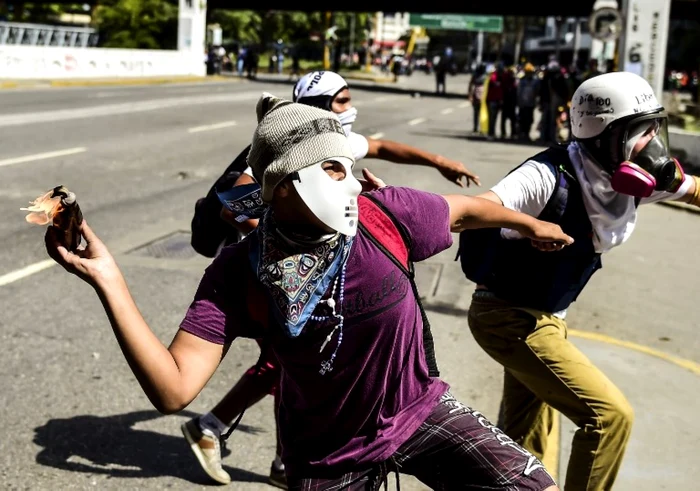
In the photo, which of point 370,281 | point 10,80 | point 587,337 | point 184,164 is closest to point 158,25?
point 10,80

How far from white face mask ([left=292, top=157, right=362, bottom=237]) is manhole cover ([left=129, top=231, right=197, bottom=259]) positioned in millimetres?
6024

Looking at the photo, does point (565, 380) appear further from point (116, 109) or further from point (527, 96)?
point (116, 109)

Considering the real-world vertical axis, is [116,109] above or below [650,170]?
below

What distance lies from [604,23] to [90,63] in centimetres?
2318

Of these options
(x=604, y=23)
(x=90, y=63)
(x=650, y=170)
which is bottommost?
(x=90, y=63)

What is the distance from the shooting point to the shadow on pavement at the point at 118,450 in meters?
4.25

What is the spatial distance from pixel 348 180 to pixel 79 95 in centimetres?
2562

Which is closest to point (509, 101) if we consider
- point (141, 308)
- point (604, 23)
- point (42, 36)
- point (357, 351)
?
point (604, 23)

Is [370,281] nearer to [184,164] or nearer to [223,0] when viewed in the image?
[184,164]

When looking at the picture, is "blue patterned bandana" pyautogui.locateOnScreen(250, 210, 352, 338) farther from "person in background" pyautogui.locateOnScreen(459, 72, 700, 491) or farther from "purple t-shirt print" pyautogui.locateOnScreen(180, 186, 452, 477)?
"person in background" pyautogui.locateOnScreen(459, 72, 700, 491)

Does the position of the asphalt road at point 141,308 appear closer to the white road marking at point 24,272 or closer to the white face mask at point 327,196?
the white road marking at point 24,272

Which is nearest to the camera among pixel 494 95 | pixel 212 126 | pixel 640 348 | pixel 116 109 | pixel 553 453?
pixel 553 453

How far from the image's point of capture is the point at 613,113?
3324 mm

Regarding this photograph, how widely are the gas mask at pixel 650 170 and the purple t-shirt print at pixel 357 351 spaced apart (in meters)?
0.88
